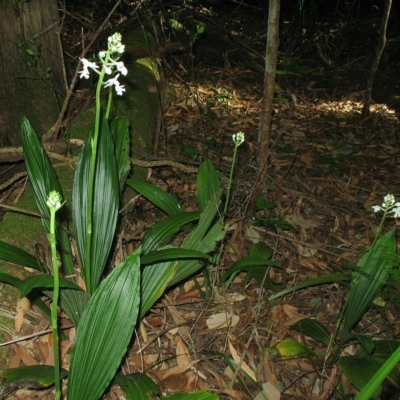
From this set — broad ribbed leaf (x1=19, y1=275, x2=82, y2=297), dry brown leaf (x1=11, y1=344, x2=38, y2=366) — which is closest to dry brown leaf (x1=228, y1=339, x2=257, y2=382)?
dry brown leaf (x1=11, y1=344, x2=38, y2=366)

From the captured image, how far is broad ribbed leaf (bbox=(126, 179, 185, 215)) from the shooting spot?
240cm

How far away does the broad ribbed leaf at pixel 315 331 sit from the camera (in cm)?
228

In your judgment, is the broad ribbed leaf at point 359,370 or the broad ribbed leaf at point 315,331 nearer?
the broad ribbed leaf at point 359,370

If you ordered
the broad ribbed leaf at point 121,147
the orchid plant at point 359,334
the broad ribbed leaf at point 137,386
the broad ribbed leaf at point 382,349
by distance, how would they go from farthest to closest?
the broad ribbed leaf at point 121,147
the broad ribbed leaf at point 382,349
the orchid plant at point 359,334
the broad ribbed leaf at point 137,386

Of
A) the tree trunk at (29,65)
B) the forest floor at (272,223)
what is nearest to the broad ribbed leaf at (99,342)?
the forest floor at (272,223)

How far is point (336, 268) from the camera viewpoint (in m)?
2.76

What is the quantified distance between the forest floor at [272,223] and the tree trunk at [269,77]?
0.79 feet

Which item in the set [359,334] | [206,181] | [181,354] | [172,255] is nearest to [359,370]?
[359,334]

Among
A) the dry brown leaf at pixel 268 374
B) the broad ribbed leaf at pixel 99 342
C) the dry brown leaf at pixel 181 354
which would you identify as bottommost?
the dry brown leaf at pixel 268 374

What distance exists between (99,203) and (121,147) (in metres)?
0.43

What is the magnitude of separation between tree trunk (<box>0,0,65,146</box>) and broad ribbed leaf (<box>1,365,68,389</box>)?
1.74 meters

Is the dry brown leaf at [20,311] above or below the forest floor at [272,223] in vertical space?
above

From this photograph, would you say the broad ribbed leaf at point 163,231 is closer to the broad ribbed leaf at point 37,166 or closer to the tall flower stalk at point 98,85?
the tall flower stalk at point 98,85

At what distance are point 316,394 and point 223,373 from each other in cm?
44
